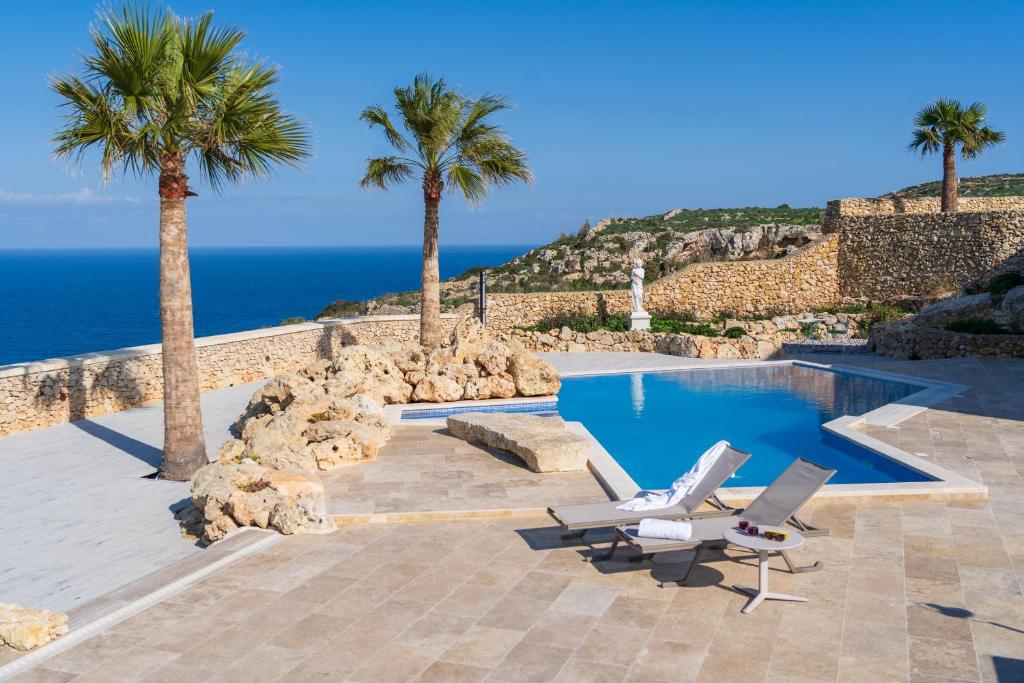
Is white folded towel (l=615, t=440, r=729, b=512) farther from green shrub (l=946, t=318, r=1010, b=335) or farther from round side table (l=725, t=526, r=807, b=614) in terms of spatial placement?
green shrub (l=946, t=318, r=1010, b=335)

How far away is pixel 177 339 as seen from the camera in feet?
33.9

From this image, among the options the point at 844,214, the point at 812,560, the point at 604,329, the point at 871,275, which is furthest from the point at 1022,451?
the point at 844,214

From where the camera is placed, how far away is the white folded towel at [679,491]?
22.8 feet

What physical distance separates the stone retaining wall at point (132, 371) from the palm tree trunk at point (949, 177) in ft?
68.4

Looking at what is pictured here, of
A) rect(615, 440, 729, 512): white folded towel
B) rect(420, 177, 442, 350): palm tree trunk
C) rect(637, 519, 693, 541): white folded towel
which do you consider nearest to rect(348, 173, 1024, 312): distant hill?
rect(420, 177, 442, 350): palm tree trunk

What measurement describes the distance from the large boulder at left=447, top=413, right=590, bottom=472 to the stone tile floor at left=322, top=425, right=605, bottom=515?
→ 124mm

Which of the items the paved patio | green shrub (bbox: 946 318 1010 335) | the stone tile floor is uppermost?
green shrub (bbox: 946 318 1010 335)

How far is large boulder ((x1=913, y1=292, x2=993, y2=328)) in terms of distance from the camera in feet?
62.7

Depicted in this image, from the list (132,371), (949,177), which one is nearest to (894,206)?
(949,177)

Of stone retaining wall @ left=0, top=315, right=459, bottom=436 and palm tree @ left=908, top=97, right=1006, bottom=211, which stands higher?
palm tree @ left=908, top=97, right=1006, bottom=211

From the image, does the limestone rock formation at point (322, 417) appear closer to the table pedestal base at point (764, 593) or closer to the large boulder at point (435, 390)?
the large boulder at point (435, 390)

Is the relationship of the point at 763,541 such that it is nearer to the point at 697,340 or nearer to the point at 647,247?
the point at 697,340

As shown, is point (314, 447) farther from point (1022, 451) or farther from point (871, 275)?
point (871, 275)

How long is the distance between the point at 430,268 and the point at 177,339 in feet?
26.3
